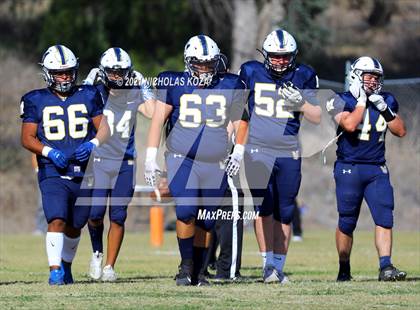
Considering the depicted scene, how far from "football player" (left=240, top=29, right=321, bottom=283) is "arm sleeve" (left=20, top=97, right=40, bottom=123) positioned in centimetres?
183

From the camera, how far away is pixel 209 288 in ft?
30.2

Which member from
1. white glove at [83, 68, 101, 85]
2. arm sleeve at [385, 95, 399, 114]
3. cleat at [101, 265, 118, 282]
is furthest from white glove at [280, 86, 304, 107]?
cleat at [101, 265, 118, 282]

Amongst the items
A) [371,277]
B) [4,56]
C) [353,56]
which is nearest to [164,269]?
[371,277]

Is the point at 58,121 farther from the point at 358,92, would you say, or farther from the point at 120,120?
the point at 358,92

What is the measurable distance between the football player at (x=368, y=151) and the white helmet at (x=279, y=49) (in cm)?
61

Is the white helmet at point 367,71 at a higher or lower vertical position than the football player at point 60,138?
higher

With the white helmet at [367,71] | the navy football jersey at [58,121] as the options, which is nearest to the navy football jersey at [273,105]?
the white helmet at [367,71]

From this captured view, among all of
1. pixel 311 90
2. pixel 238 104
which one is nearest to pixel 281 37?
pixel 311 90

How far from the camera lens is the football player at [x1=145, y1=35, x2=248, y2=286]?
378 inches

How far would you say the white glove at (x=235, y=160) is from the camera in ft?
31.6

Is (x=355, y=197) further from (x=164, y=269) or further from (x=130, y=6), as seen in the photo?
(x=130, y=6)

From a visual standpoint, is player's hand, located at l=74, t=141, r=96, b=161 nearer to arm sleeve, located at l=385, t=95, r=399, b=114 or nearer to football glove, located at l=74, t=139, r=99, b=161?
football glove, located at l=74, t=139, r=99, b=161

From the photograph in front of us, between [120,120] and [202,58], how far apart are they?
1648 mm

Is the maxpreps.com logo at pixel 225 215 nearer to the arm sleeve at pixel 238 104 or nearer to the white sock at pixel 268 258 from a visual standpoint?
the white sock at pixel 268 258
